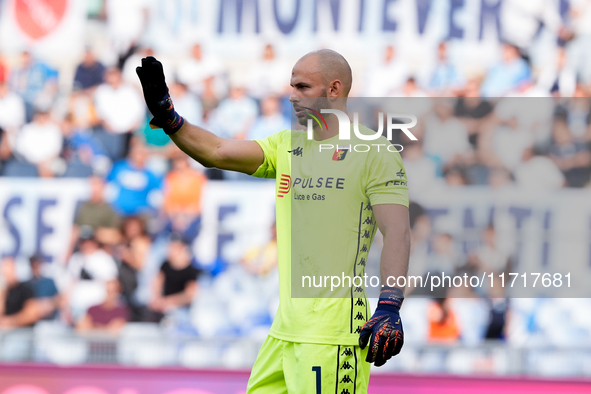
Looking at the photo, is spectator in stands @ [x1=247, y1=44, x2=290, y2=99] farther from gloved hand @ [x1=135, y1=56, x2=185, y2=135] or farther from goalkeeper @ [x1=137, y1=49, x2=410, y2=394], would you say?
gloved hand @ [x1=135, y1=56, x2=185, y2=135]

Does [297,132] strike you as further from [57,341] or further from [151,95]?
[57,341]

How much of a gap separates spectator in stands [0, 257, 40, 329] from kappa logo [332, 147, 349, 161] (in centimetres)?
430

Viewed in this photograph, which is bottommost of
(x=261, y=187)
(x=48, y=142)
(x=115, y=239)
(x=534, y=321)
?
(x=534, y=321)

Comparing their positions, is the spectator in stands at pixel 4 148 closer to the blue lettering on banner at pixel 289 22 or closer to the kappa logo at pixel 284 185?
the blue lettering on banner at pixel 289 22

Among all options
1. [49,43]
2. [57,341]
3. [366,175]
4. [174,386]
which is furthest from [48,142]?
[366,175]

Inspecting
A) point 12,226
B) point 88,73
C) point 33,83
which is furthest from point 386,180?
point 33,83

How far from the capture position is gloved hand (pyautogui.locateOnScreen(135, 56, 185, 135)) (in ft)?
7.91

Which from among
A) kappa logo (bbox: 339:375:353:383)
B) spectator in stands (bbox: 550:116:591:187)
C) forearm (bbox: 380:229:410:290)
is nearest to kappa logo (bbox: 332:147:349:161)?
forearm (bbox: 380:229:410:290)

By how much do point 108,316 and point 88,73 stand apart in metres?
2.39

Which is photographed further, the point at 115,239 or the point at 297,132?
the point at 115,239

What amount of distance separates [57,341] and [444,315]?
131 inches

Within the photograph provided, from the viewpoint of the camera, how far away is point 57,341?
554 cm

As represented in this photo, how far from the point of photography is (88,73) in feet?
20.9

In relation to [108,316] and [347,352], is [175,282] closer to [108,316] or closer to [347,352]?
[108,316]
